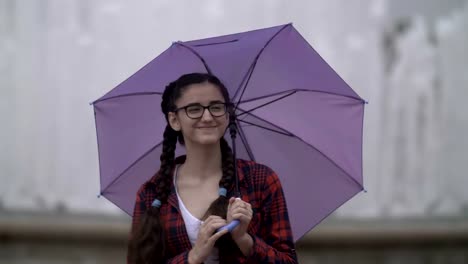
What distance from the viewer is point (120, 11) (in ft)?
18.3

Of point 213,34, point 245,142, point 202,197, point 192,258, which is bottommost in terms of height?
point 192,258

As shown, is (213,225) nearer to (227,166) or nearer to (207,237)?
(207,237)

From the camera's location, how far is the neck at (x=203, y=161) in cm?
208

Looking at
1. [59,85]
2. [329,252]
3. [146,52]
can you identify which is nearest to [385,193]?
[329,252]

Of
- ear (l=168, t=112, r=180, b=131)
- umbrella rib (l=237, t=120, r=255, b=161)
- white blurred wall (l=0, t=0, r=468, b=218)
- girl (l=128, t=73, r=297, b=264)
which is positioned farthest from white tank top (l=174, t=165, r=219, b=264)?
white blurred wall (l=0, t=0, r=468, b=218)

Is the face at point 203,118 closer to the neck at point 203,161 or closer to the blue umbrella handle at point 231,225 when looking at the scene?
the neck at point 203,161

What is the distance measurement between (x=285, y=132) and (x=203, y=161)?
413 mm

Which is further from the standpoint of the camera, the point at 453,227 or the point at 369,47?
the point at 369,47

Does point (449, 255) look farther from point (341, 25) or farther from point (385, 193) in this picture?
point (341, 25)

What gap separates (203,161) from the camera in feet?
6.85

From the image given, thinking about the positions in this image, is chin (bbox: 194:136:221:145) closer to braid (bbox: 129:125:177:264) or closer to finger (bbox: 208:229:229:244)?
braid (bbox: 129:125:177:264)

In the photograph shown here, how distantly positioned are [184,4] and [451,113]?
6.35 ft

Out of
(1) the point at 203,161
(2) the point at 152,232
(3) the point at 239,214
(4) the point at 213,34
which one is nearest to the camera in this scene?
(3) the point at 239,214

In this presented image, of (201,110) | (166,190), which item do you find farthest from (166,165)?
(201,110)
